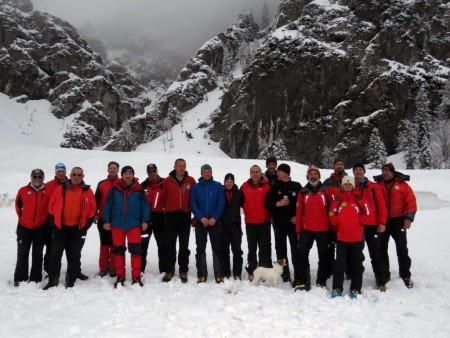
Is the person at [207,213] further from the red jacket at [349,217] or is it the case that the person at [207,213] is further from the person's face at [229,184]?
the red jacket at [349,217]

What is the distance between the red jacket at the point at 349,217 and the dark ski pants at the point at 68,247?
4.98 metres

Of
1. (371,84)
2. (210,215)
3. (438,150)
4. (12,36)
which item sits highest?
(12,36)

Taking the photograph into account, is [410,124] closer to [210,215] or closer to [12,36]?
[210,215]

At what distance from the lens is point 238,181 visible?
69.2 ft

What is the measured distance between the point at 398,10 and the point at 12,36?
11046 centimetres

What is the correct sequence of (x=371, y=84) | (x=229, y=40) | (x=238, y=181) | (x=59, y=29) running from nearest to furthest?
(x=238, y=181)
(x=371, y=84)
(x=59, y=29)
(x=229, y=40)

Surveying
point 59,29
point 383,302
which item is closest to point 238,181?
point 383,302

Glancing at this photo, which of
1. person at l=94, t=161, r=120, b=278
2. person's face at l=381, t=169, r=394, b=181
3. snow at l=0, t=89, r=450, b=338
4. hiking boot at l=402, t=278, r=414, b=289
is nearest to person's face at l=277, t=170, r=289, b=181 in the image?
person's face at l=381, t=169, r=394, b=181

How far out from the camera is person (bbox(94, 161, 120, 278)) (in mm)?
7530

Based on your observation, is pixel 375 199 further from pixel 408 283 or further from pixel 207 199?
→ pixel 207 199

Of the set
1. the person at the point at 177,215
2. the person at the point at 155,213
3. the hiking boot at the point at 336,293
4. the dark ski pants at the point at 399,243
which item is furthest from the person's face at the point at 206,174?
the dark ski pants at the point at 399,243

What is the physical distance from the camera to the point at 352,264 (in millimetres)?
6270

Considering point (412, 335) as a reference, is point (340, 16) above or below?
above

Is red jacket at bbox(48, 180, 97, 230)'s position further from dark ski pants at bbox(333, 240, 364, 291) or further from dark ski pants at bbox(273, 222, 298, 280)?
dark ski pants at bbox(333, 240, 364, 291)
